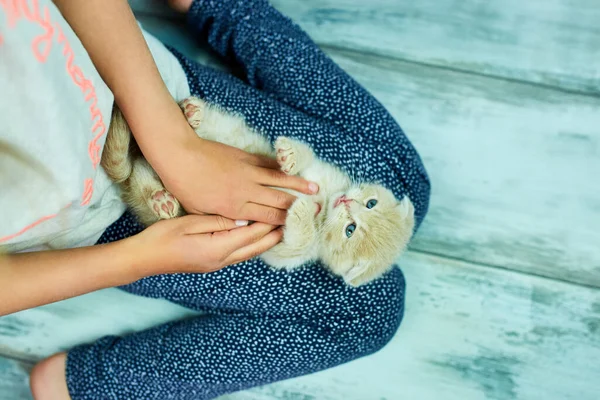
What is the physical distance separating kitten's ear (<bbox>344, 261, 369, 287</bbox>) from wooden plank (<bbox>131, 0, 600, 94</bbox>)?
527 millimetres

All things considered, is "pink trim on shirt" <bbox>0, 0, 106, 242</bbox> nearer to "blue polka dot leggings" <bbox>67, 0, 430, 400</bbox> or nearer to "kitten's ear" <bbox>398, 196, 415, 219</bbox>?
"blue polka dot leggings" <bbox>67, 0, 430, 400</bbox>

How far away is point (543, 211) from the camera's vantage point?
108 cm

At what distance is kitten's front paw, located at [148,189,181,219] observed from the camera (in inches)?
31.4

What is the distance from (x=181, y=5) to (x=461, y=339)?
2.90ft

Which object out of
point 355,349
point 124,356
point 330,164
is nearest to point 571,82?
point 330,164

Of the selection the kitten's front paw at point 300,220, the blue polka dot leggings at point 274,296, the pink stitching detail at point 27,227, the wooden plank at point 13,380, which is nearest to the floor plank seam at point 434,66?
the blue polka dot leggings at point 274,296

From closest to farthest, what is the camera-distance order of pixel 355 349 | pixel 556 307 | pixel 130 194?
pixel 130 194, pixel 355 349, pixel 556 307

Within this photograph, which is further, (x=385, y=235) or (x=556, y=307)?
(x=556, y=307)

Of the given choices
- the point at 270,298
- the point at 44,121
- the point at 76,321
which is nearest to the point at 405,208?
the point at 270,298

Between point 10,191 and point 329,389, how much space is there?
74 centimetres

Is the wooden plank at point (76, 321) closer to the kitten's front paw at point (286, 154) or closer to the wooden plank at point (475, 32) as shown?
the kitten's front paw at point (286, 154)

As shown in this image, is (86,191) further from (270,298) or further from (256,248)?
(270,298)

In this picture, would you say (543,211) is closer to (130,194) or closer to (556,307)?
(556,307)

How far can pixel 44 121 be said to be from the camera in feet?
1.82
